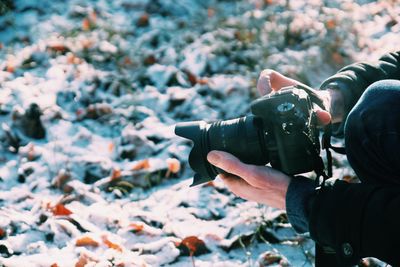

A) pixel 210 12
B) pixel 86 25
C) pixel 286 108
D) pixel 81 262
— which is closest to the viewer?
pixel 286 108

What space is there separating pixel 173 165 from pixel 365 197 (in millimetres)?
1204

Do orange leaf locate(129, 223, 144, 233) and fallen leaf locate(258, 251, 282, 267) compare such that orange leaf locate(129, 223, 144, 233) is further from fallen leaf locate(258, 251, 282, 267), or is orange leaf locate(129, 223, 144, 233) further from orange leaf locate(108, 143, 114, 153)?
orange leaf locate(108, 143, 114, 153)

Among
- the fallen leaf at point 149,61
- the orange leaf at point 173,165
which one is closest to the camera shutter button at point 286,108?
the orange leaf at point 173,165

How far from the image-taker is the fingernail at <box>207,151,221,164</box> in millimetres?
1458

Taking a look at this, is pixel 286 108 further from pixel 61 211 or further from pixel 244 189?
pixel 61 211

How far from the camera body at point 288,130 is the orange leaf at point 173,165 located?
93 cm

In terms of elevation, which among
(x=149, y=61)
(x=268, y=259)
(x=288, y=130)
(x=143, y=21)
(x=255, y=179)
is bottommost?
(x=268, y=259)

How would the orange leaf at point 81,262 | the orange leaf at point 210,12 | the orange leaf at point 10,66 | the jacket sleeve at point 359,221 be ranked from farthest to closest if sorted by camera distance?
the orange leaf at point 210,12
the orange leaf at point 10,66
the orange leaf at point 81,262
the jacket sleeve at point 359,221

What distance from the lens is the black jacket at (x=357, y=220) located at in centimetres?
114

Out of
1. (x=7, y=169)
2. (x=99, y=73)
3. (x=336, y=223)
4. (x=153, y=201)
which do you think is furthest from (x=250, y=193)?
(x=99, y=73)

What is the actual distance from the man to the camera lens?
31mm

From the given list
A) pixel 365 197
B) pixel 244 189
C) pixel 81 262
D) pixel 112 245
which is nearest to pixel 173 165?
pixel 112 245

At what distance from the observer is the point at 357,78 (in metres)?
1.87

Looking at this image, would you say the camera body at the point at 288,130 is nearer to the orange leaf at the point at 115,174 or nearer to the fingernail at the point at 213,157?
the fingernail at the point at 213,157
